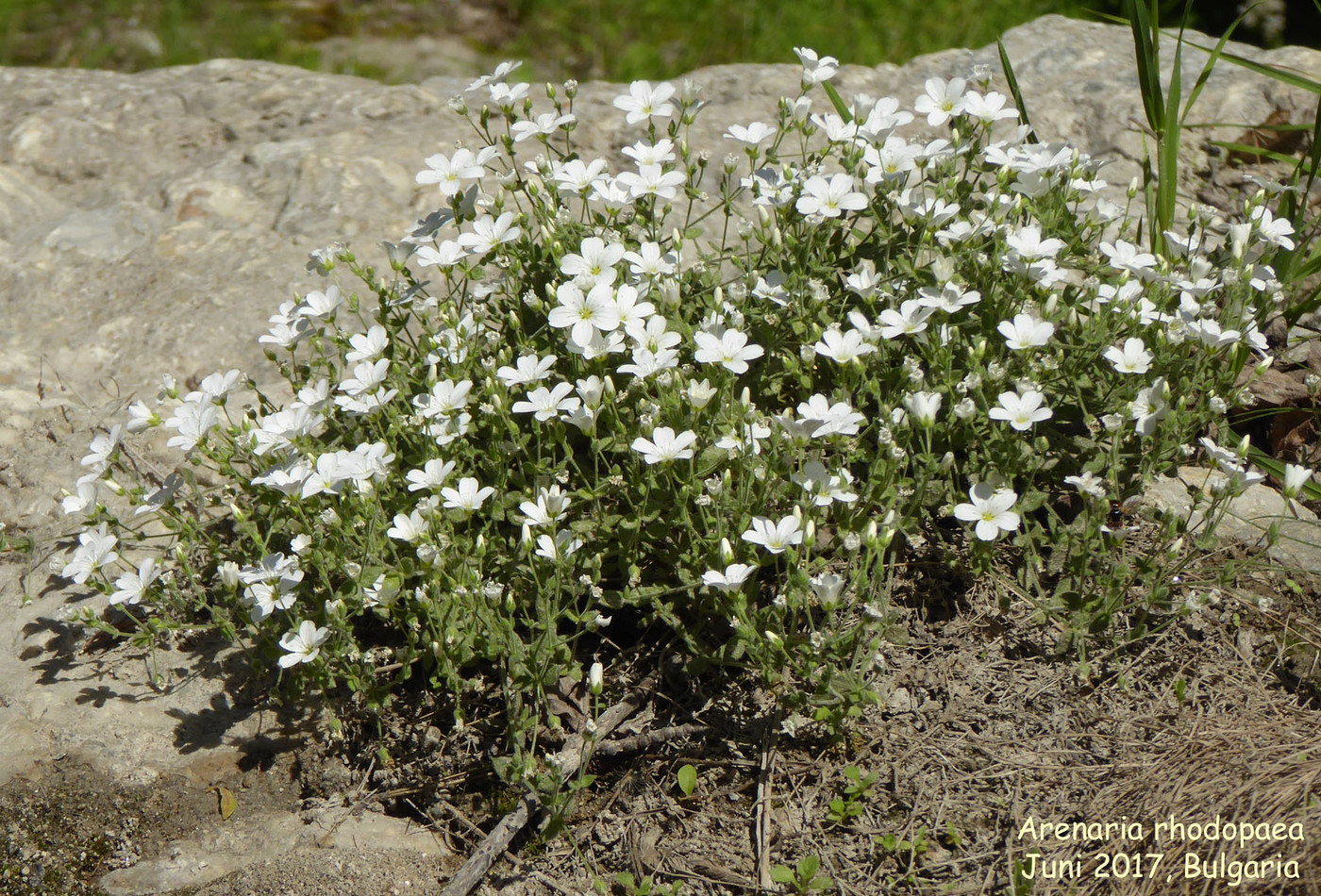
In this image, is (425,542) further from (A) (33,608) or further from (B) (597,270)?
(A) (33,608)

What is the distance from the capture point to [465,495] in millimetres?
3020

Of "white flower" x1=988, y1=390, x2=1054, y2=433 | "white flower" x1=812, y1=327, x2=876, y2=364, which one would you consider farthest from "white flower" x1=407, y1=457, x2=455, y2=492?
"white flower" x1=988, y1=390, x2=1054, y2=433

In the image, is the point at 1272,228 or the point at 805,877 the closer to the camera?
the point at 805,877

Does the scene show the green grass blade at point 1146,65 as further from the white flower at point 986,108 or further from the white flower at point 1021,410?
the white flower at point 1021,410

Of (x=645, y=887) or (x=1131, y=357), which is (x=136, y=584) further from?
(x=1131, y=357)

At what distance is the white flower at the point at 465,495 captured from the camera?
300 cm

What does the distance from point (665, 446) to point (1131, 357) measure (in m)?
1.38

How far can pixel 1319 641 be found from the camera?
3014 millimetres

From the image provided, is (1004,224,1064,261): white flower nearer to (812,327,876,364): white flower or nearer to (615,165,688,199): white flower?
(812,327,876,364): white flower

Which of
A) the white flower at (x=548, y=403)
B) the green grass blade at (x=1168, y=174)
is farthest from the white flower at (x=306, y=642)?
the green grass blade at (x=1168, y=174)

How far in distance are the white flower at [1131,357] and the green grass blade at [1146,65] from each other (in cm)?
158

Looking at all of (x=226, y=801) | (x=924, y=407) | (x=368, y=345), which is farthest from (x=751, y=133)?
(x=226, y=801)

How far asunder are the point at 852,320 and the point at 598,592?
3.64 ft

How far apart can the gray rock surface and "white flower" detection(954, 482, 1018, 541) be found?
2194mm
